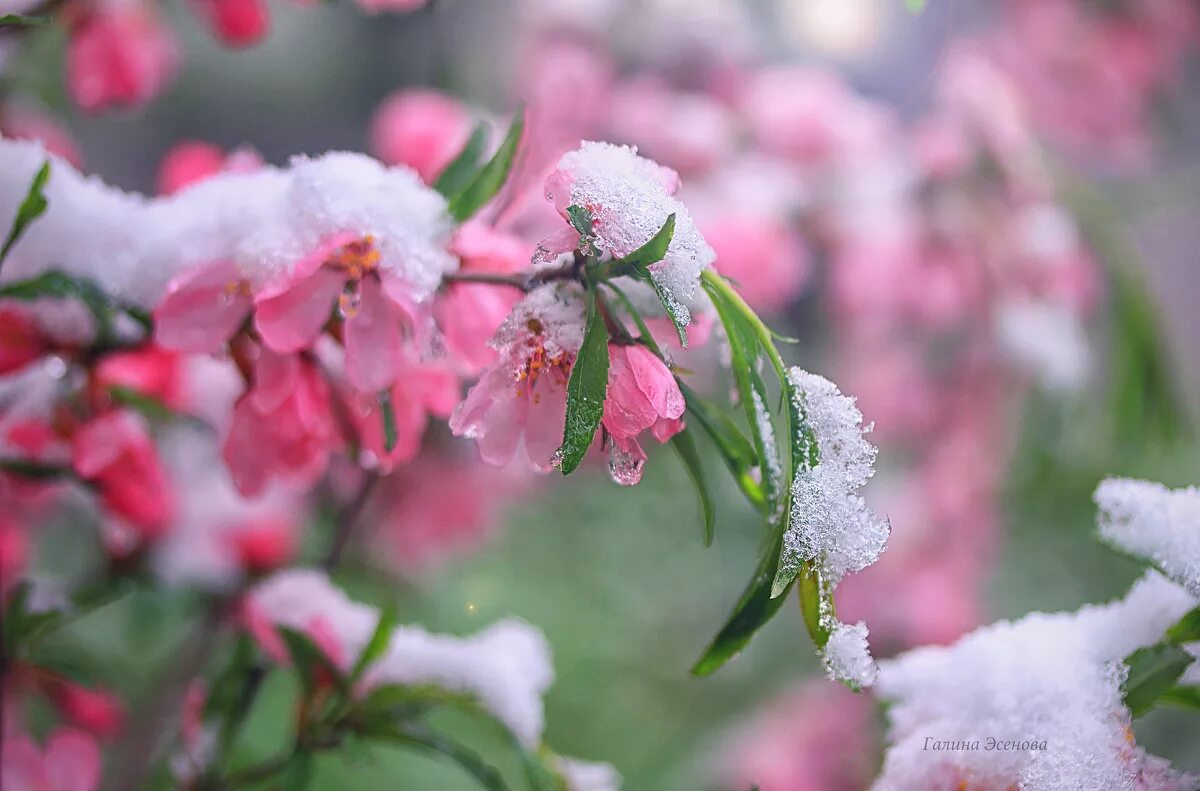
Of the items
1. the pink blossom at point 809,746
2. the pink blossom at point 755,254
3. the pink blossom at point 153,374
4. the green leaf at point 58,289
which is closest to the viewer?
the green leaf at point 58,289

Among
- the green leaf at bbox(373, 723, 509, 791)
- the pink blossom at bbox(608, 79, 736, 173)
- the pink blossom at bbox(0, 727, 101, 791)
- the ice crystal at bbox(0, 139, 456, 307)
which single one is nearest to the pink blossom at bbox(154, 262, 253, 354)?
the ice crystal at bbox(0, 139, 456, 307)

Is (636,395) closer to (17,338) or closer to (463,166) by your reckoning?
(463,166)

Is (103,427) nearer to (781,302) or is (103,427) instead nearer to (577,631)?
(781,302)

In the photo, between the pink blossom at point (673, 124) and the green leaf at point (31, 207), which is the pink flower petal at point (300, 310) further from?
the pink blossom at point (673, 124)

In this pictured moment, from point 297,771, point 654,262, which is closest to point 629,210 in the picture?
point 654,262

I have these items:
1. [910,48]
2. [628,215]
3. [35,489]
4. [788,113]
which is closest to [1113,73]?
[910,48]

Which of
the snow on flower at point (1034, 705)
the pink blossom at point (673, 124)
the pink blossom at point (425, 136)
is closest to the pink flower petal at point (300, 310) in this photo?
the snow on flower at point (1034, 705)
